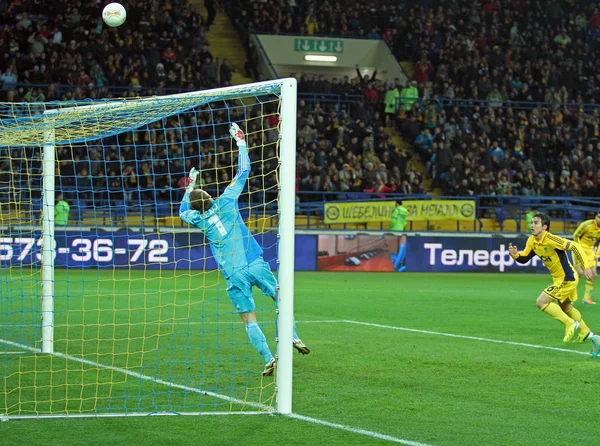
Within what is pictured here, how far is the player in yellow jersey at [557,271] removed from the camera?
12219mm

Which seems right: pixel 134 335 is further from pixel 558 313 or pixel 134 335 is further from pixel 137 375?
pixel 558 313

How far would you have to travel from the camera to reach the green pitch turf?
6801 mm

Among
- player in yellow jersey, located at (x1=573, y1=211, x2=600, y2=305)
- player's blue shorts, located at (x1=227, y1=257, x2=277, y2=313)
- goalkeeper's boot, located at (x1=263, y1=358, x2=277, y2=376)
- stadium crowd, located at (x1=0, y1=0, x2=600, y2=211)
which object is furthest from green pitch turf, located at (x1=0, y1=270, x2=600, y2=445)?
stadium crowd, located at (x1=0, y1=0, x2=600, y2=211)

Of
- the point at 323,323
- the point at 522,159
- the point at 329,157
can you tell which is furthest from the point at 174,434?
the point at 522,159

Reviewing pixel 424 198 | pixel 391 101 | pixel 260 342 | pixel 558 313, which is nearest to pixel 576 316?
pixel 558 313

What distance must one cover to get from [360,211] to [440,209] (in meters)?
2.58

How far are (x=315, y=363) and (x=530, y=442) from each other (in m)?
3.92

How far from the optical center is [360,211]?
28047 millimetres

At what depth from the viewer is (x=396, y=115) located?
111 ft

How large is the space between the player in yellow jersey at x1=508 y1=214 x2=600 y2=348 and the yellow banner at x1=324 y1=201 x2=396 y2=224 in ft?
50.1

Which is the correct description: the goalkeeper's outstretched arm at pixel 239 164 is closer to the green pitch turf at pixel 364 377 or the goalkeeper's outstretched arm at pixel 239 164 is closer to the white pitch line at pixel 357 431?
the green pitch turf at pixel 364 377

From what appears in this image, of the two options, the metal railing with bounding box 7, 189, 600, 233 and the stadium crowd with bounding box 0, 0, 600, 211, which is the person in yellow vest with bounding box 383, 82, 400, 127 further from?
the metal railing with bounding box 7, 189, 600, 233

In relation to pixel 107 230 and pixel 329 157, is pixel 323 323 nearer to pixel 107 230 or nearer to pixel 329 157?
pixel 107 230

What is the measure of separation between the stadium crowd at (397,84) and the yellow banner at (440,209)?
150 cm
